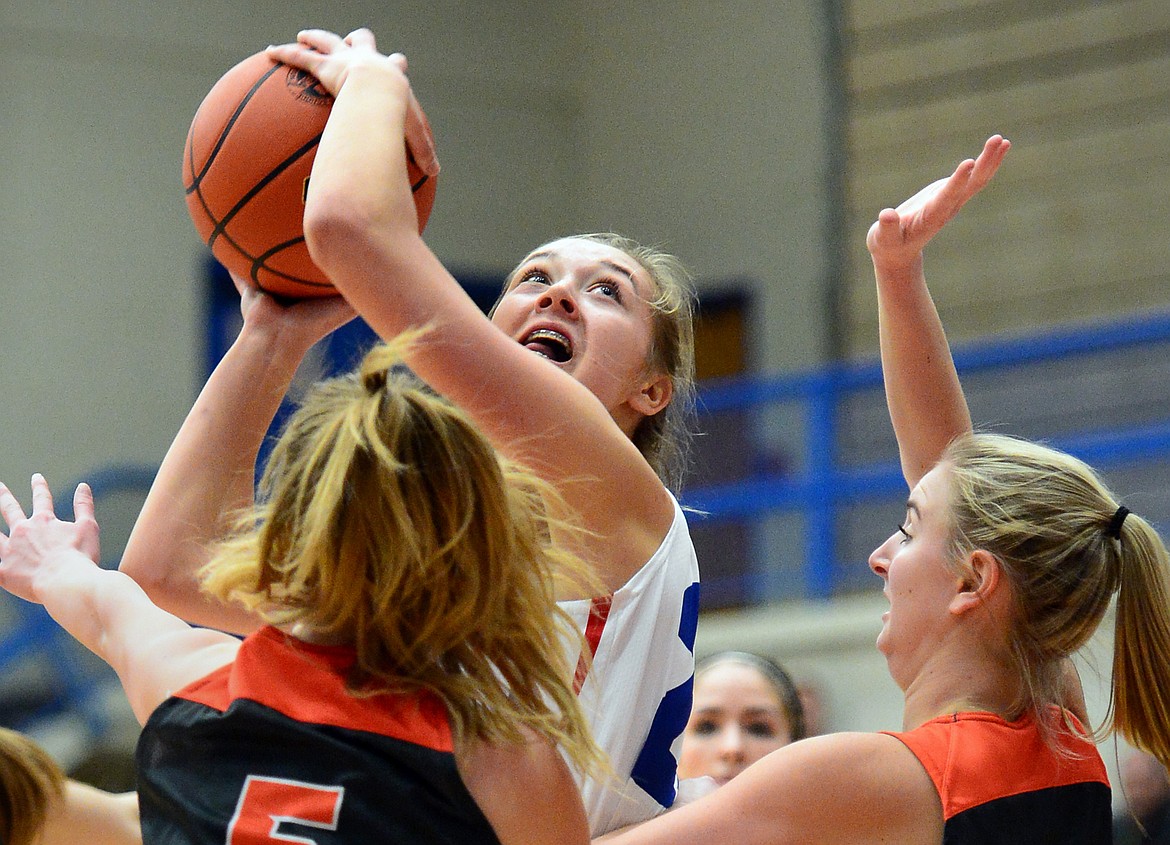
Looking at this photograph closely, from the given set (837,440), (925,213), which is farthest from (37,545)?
(837,440)

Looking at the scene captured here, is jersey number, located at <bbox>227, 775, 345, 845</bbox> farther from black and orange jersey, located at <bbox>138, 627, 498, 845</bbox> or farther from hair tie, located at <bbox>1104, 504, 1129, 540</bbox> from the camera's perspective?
hair tie, located at <bbox>1104, 504, 1129, 540</bbox>

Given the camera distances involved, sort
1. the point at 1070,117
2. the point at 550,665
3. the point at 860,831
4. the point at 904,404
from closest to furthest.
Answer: the point at 550,665
the point at 860,831
the point at 904,404
the point at 1070,117

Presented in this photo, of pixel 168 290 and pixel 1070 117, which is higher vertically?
pixel 1070 117

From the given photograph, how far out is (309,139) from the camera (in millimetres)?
2113

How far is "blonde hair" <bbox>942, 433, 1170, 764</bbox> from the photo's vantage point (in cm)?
205

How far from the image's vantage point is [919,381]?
94.1 inches

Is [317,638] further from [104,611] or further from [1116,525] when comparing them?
[1116,525]

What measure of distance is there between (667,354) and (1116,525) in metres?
0.68

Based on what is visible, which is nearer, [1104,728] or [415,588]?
[415,588]

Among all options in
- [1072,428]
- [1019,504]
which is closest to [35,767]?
[1019,504]

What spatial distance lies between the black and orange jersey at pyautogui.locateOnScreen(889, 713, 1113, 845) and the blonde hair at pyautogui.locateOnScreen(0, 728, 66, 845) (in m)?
1.66

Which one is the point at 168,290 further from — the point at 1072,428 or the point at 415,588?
the point at 415,588

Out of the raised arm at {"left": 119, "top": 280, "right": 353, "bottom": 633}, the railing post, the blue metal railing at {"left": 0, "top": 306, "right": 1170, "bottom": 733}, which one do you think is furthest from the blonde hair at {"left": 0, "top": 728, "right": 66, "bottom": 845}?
the railing post

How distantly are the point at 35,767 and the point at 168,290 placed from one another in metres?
6.88
